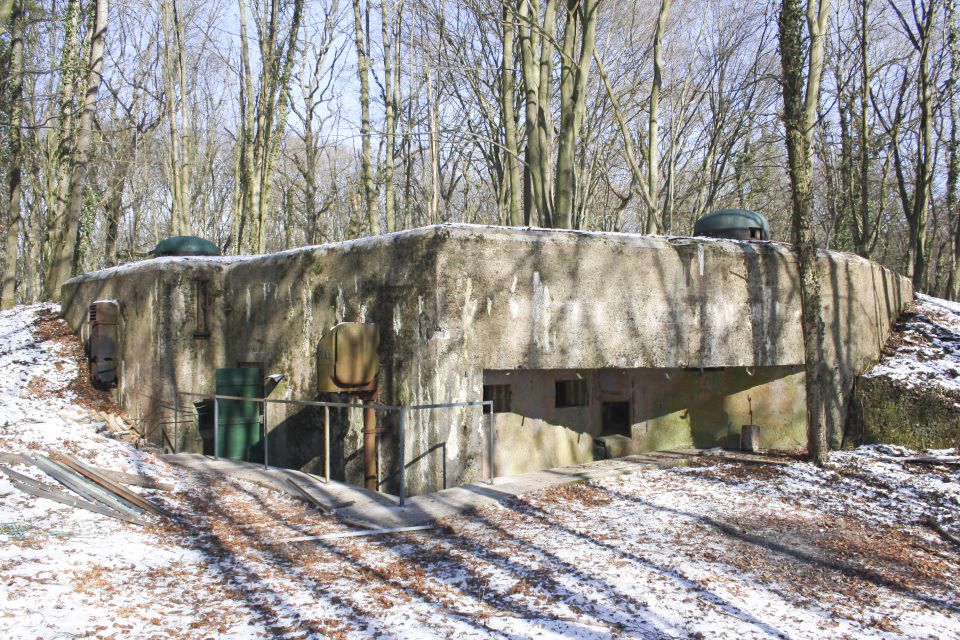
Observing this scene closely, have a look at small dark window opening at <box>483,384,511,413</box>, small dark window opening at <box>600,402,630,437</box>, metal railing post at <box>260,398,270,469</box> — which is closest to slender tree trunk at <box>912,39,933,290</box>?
small dark window opening at <box>600,402,630,437</box>

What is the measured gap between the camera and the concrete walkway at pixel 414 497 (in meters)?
7.51

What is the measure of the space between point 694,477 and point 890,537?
7.98 ft

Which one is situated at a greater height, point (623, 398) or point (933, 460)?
point (623, 398)

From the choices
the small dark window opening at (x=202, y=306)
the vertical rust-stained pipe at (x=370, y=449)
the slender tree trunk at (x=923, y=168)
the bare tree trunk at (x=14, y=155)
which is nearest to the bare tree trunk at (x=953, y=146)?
the slender tree trunk at (x=923, y=168)

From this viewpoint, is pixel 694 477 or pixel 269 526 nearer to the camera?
pixel 269 526

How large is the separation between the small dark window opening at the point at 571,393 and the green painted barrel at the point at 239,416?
4.81 m

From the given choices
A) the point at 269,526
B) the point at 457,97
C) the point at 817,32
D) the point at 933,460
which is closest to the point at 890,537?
the point at 933,460

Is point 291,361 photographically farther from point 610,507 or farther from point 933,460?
point 933,460

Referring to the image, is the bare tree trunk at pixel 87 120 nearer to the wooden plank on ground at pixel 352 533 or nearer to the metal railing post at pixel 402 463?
the metal railing post at pixel 402 463

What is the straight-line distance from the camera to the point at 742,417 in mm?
11547

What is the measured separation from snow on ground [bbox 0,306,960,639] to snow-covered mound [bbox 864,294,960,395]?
211 cm

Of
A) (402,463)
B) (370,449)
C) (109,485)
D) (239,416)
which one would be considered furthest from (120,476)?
(239,416)

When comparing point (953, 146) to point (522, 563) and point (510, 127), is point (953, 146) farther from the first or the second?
point (522, 563)

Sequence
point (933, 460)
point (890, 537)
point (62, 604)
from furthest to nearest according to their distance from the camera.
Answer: point (933, 460) < point (890, 537) < point (62, 604)
